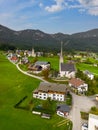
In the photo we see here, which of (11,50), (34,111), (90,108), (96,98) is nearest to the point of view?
(34,111)

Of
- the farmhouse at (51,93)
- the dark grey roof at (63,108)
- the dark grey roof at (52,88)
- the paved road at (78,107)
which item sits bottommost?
the paved road at (78,107)

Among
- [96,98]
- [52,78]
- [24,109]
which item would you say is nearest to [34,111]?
[24,109]

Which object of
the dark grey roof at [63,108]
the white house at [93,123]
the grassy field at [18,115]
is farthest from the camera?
the dark grey roof at [63,108]

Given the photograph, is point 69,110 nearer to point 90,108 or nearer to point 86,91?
point 90,108

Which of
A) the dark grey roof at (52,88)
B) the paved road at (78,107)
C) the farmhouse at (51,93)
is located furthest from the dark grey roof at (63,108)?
the dark grey roof at (52,88)

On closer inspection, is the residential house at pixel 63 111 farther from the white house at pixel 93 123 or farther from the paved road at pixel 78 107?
the white house at pixel 93 123

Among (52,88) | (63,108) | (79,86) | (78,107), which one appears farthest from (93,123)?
(79,86)

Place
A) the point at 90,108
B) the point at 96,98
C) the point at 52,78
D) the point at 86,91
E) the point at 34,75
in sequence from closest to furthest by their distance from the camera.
A: the point at 90,108 < the point at 96,98 < the point at 86,91 < the point at 52,78 < the point at 34,75

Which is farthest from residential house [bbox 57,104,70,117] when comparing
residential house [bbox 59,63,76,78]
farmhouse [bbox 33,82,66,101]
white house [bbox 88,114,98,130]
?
residential house [bbox 59,63,76,78]

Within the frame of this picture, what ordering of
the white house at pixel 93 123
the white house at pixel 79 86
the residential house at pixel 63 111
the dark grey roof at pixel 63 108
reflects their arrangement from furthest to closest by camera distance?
the white house at pixel 79 86 < the dark grey roof at pixel 63 108 < the residential house at pixel 63 111 < the white house at pixel 93 123
